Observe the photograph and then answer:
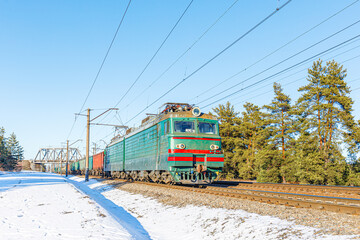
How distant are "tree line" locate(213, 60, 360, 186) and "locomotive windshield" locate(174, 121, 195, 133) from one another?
16951 millimetres

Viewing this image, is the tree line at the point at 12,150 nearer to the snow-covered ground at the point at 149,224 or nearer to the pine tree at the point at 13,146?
the pine tree at the point at 13,146

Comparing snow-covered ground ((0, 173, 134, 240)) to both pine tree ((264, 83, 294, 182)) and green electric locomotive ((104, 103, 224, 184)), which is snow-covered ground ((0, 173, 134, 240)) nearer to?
green electric locomotive ((104, 103, 224, 184))

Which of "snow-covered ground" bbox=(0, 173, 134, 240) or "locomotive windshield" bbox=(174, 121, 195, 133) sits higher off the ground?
"locomotive windshield" bbox=(174, 121, 195, 133)

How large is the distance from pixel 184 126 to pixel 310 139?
18.6 metres

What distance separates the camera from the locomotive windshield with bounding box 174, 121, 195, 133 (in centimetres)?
1675

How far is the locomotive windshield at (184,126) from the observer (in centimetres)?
1675

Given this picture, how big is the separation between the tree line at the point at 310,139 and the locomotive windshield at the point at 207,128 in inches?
618

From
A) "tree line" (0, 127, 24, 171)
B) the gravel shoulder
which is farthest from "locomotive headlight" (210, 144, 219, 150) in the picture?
"tree line" (0, 127, 24, 171)

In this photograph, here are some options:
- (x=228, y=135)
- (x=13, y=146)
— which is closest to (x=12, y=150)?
(x=13, y=146)

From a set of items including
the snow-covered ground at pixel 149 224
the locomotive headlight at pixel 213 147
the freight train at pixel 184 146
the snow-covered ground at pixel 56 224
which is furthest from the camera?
the locomotive headlight at pixel 213 147

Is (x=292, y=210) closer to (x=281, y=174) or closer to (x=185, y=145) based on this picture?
(x=185, y=145)

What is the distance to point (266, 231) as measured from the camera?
23.7ft

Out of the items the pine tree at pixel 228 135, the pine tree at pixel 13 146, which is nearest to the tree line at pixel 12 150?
the pine tree at pixel 13 146

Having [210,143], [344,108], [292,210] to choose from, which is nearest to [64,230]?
[292,210]
